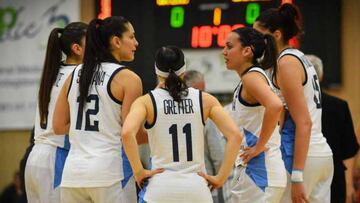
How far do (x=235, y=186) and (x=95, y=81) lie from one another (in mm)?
990

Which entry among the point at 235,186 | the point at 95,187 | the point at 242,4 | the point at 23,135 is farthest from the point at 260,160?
the point at 23,135

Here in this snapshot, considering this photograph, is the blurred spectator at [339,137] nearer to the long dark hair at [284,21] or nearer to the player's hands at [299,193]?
the long dark hair at [284,21]

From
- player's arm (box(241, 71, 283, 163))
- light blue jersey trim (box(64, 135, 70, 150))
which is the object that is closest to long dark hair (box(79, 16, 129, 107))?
light blue jersey trim (box(64, 135, 70, 150))

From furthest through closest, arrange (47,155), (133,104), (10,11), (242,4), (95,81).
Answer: (10,11) → (242,4) → (47,155) → (95,81) → (133,104)

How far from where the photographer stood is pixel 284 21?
17.1 ft

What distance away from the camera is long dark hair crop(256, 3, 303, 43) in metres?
5.20

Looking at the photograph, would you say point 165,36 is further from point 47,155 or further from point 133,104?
point 133,104

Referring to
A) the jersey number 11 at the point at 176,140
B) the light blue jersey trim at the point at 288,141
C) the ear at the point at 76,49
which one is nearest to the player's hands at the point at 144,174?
the jersey number 11 at the point at 176,140

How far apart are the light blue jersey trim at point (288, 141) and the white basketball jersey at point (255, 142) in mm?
210

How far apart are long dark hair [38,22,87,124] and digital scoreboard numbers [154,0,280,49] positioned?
14.0ft

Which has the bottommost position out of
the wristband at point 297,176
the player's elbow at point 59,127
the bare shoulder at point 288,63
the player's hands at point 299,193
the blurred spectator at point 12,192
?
the blurred spectator at point 12,192

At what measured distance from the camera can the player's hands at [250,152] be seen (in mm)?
4781

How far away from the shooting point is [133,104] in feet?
14.5

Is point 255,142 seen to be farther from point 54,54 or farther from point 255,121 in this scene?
point 54,54
